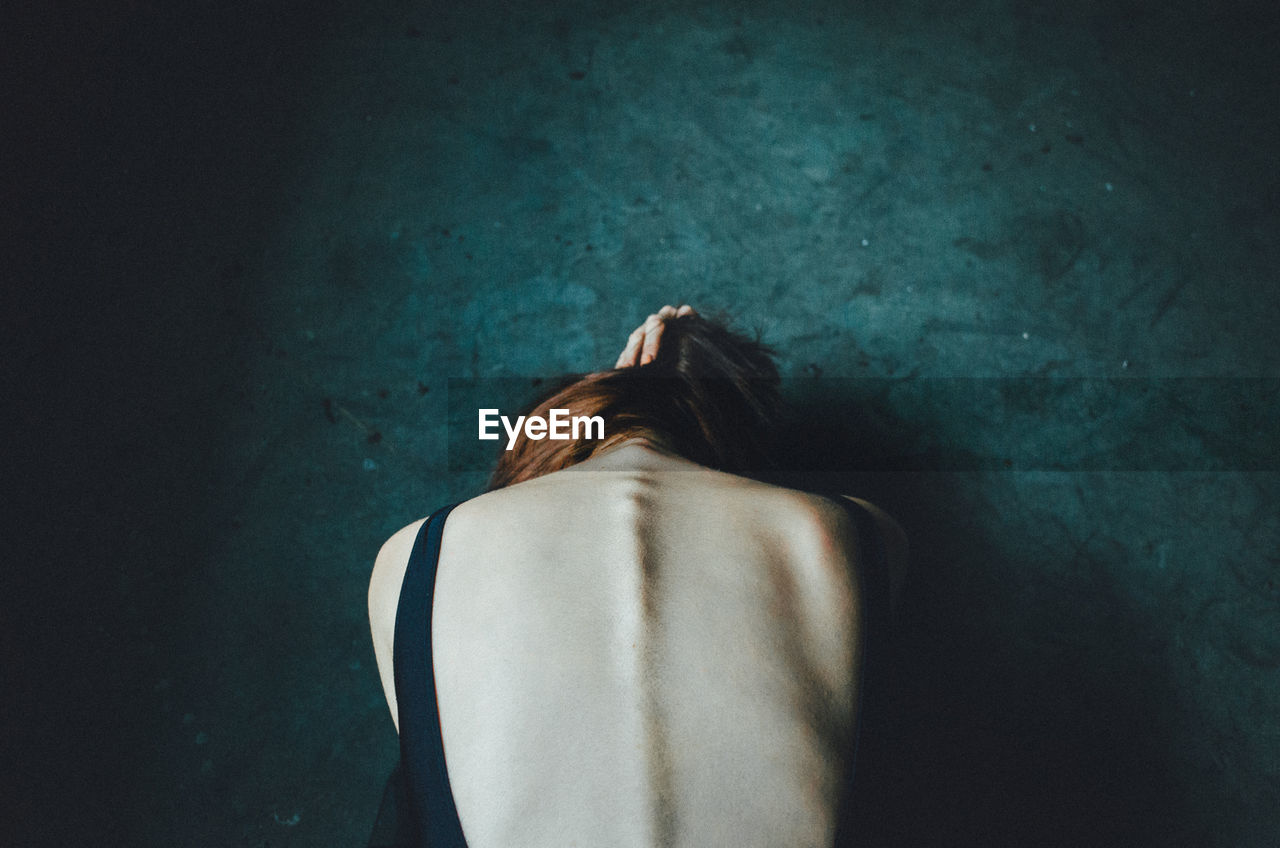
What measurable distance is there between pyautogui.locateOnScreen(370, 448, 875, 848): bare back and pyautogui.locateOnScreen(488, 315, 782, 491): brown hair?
0.16m

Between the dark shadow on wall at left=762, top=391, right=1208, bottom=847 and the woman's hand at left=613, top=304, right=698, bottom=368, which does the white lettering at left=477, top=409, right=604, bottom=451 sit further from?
the dark shadow on wall at left=762, top=391, right=1208, bottom=847

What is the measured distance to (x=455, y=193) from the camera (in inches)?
56.6

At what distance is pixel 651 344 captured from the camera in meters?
1.14

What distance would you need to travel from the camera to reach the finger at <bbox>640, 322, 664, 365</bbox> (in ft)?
3.67

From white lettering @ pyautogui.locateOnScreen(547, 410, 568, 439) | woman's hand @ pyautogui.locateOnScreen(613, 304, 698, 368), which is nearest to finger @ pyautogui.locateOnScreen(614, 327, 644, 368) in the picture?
woman's hand @ pyautogui.locateOnScreen(613, 304, 698, 368)

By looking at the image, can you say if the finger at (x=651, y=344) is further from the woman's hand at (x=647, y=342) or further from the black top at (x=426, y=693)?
the black top at (x=426, y=693)

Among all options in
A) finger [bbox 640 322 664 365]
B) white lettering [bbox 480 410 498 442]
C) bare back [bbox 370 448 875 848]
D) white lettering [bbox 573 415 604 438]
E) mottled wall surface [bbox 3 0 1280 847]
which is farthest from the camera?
white lettering [bbox 480 410 498 442]

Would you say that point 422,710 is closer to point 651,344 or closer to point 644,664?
point 644,664

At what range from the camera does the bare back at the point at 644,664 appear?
72 cm

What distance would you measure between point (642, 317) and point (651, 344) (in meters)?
0.28

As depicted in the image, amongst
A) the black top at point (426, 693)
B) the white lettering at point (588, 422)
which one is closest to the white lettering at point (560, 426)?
the white lettering at point (588, 422)


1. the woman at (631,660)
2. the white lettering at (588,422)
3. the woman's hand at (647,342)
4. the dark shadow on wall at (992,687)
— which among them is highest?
the woman's hand at (647,342)

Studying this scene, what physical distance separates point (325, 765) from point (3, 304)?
92 cm

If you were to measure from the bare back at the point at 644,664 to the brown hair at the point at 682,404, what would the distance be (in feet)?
0.54
